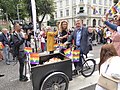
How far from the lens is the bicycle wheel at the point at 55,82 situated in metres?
3.03

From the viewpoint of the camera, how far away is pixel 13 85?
4117mm

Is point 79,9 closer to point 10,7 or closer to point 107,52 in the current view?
point 10,7

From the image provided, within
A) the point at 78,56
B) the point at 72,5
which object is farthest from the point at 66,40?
the point at 72,5

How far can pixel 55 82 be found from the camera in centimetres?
321

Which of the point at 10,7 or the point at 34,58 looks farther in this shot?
the point at 10,7

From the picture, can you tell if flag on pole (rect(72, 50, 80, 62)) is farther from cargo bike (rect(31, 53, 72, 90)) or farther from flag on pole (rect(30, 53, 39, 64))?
flag on pole (rect(30, 53, 39, 64))

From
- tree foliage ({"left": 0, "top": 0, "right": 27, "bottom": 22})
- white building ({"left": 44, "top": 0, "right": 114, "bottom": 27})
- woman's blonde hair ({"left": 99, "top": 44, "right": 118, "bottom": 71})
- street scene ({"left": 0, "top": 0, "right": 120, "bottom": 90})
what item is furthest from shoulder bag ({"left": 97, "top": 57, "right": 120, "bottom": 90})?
white building ({"left": 44, "top": 0, "right": 114, "bottom": 27})

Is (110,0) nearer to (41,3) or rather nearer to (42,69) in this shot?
(41,3)

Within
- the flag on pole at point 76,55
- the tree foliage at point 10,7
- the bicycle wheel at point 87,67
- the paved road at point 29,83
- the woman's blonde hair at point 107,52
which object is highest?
the tree foliage at point 10,7

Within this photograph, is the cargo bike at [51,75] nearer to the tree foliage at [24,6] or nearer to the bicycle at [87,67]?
the bicycle at [87,67]

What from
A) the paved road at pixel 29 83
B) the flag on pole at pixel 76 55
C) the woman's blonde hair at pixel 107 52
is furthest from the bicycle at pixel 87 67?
the woman's blonde hair at pixel 107 52

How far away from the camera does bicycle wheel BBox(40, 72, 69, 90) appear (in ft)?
9.95

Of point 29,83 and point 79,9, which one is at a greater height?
point 79,9

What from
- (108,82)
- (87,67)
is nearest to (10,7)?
(87,67)
